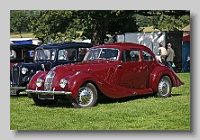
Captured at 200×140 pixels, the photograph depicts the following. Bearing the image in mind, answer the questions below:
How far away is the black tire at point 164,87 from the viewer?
39.8ft

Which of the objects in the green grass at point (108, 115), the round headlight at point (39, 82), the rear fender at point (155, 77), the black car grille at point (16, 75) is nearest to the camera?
the green grass at point (108, 115)

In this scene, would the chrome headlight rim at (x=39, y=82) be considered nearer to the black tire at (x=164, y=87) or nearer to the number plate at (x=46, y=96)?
the number plate at (x=46, y=96)

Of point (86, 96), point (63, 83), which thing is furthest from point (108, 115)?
point (63, 83)

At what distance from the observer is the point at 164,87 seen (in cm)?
1221

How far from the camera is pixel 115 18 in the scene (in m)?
10.7

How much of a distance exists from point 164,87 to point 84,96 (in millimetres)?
2098

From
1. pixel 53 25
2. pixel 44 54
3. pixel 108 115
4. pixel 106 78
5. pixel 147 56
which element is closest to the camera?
pixel 108 115

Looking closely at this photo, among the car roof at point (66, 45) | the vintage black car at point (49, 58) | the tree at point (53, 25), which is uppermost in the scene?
the tree at point (53, 25)

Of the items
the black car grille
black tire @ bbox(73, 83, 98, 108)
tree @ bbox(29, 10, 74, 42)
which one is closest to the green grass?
black tire @ bbox(73, 83, 98, 108)

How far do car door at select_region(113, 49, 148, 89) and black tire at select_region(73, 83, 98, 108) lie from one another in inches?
24.4

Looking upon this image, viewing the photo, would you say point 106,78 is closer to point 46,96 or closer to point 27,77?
point 46,96

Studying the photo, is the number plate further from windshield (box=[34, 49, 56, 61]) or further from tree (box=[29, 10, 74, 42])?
windshield (box=[34, 49, 56, 61])

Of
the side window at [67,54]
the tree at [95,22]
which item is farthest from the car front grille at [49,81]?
the side window at [67,54]

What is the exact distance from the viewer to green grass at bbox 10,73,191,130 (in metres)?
9.58
